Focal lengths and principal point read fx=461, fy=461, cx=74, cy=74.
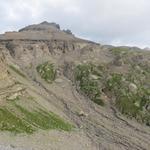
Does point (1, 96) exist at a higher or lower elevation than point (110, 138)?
higher

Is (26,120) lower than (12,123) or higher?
lower

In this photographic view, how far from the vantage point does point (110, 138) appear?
184 meters

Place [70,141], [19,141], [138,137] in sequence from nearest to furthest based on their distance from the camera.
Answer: [19,141] < [70,141] < [138,137]

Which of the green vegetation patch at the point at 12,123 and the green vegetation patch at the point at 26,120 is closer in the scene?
the green vegetation patch at the point at 12,123

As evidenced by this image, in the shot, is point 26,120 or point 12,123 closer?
point 12,123

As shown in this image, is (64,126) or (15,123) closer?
(15,123)

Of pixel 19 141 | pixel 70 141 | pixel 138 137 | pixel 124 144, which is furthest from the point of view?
pixel 138 137

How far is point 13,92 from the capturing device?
196625 millimetres

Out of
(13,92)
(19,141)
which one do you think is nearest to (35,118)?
(13,92)

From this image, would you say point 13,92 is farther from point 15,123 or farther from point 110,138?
point 110,138

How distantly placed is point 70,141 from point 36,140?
14610mm

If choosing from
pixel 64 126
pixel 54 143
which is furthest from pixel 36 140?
pixel 64 126

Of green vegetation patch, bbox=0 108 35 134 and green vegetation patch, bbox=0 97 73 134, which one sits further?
green vegetation patch, bbox=0 97 73 134

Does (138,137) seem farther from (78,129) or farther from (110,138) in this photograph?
(78,129)
